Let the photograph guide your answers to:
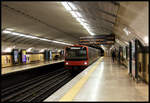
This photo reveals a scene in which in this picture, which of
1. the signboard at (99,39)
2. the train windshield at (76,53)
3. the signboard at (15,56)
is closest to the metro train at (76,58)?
the train windshield at (76,53)

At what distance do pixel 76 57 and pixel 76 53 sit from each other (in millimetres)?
301

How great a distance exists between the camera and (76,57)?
11.5 metres

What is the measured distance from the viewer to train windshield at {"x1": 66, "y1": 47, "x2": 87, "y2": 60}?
11477mm

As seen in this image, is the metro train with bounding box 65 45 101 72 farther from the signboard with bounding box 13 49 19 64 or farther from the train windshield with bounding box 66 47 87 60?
the signboard with bounding box 13 49 19 64

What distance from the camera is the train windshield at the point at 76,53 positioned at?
452 inches

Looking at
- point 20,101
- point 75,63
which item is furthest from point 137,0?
point 75,63

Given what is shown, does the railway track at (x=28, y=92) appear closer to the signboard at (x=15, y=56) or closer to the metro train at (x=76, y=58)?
the metro train at (x=76, y=58)

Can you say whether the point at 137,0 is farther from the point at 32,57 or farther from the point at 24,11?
the point at 32,57

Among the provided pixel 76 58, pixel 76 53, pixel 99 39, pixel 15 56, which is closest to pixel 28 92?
pixel 76 58

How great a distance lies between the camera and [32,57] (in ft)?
74.3

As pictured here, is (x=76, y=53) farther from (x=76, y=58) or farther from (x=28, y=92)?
(x=28, y=92)

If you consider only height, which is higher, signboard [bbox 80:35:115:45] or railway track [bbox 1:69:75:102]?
signboard [bbox 80:35:115:45]

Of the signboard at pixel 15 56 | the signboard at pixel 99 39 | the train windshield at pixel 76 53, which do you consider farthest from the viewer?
the signboard at pixel 15 56

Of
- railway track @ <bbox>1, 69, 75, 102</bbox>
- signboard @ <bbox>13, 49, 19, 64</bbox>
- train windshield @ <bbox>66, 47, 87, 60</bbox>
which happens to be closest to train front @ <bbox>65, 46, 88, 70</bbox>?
train windshield @ <bbox>66, 47, 87, 60</bbox>
